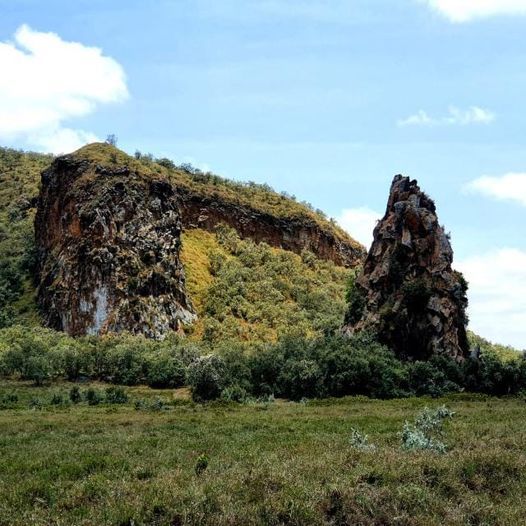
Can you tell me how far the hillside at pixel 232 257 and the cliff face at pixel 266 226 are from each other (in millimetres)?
232

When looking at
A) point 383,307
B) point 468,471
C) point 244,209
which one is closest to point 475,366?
point 383,307

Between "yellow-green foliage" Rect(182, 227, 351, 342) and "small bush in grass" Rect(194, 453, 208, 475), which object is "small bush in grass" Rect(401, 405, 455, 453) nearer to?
"small bush in grass" Rect(194, 453, 208, 475)

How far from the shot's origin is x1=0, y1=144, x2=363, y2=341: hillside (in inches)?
4264

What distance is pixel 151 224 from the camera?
→ 106250 millimetres

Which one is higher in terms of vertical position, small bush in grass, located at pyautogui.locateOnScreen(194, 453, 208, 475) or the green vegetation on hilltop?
the green vegetation on hilltop

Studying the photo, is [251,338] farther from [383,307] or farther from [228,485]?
[228,485]

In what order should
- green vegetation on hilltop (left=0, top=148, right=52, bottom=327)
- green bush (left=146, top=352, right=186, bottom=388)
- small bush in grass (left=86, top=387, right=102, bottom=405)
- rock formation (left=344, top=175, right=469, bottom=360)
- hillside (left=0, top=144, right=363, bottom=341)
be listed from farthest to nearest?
green vegetation on hilltop (left=0, top=148, right=52, bottom=327)
hillside (left=0, top=144, right=363, bottom=341)
green bush (left=146, top=352, right=186, bottom=388)
rock formation (left=344, top=175, right=469, bottom=360)
small bush in grass (left=86, top=387, right=102, bottom=405)

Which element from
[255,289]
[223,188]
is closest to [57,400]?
[255,289]

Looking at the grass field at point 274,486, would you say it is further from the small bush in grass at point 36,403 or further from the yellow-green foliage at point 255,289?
the yellow-green foliage at point 255,289

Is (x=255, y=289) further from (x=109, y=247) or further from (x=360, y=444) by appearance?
(x=360, y=444)

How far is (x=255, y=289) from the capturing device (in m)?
116

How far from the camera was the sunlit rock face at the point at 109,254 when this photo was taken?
316ft

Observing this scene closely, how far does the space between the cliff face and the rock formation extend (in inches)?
2492

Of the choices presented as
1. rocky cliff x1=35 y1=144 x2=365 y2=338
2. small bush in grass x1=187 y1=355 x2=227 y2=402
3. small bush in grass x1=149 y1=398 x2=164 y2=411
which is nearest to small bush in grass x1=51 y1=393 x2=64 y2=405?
small bush in grass x1=149 y1=398 x2=164 y2=411
